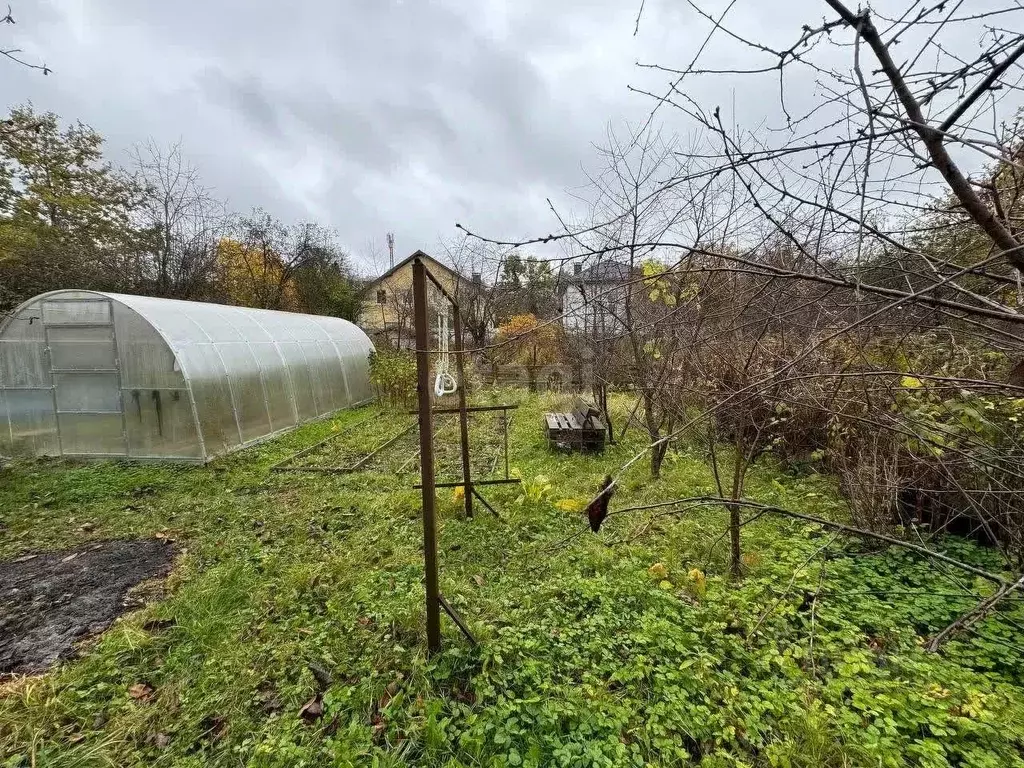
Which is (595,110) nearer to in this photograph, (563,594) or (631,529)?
(563,594)

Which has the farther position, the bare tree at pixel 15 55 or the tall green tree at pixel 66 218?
the tall green tree at pixel 66 218

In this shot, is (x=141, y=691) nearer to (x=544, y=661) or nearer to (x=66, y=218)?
(x=544, y=661)

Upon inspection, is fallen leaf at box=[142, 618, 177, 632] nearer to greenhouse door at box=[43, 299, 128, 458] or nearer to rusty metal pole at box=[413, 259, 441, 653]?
rusty metal pole at box=[413, 259, 441, 653]

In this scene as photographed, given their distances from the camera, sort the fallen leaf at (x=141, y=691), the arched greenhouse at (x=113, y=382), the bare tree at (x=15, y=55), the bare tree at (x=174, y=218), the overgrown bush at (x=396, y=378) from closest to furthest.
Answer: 1. the fallen leaf at (x=141, y=691)
2. the bare tree at (x=15, y=55)
3. the arched greenhouse at (x=113, y=382)
4. the overgrown bush at (x=396, y=378)
5. the bare tree at (x=174, y=218)

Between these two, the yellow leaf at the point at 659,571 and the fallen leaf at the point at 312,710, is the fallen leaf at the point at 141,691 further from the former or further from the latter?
the yellow leaf at the point at 659,571

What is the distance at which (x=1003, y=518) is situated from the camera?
2.74 meters

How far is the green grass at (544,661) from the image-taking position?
5.84 ft

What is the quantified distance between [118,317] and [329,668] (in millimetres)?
6256

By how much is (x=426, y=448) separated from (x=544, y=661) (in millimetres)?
1301

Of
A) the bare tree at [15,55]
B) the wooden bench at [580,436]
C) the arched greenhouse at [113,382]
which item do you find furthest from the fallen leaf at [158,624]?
the wooden bench at [580,436]

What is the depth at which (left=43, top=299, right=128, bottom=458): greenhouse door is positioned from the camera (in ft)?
19.4

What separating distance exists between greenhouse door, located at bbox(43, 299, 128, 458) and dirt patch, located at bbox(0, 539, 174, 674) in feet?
9.85

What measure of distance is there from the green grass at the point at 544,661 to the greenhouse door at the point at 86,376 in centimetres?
271

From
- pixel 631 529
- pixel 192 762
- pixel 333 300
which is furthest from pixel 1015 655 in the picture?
pixel 333 300
